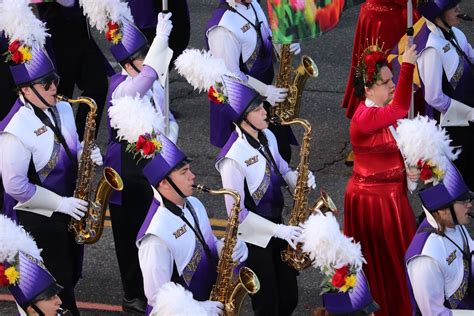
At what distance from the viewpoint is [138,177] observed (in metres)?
10.9

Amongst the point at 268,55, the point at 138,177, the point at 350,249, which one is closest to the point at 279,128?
the point at 268,55

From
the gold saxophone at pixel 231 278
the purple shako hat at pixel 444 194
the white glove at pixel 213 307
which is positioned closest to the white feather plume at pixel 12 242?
the white glove at pixel 213 307

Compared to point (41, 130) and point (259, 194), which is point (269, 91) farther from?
point (41, 130)

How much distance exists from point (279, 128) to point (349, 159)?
188 centimetres

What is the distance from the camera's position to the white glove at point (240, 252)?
30.4 ft

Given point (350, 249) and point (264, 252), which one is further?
point (264, 252)

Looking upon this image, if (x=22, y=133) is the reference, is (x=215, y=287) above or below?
below

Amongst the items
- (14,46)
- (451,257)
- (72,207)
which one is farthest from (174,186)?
(14,46)

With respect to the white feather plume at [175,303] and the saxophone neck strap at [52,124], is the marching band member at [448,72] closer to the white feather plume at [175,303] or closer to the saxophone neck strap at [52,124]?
the saxophone neck strap at [52,124]

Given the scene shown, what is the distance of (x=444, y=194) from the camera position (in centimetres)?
905

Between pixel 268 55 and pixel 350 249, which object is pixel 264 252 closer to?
pixel 350 249

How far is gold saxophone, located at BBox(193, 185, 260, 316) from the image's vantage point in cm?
888

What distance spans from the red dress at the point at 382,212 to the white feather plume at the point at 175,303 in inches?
100

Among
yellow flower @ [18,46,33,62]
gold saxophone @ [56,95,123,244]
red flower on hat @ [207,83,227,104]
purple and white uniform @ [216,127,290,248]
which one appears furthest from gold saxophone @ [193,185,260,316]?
yellow flower @ [18,46,33,62]
